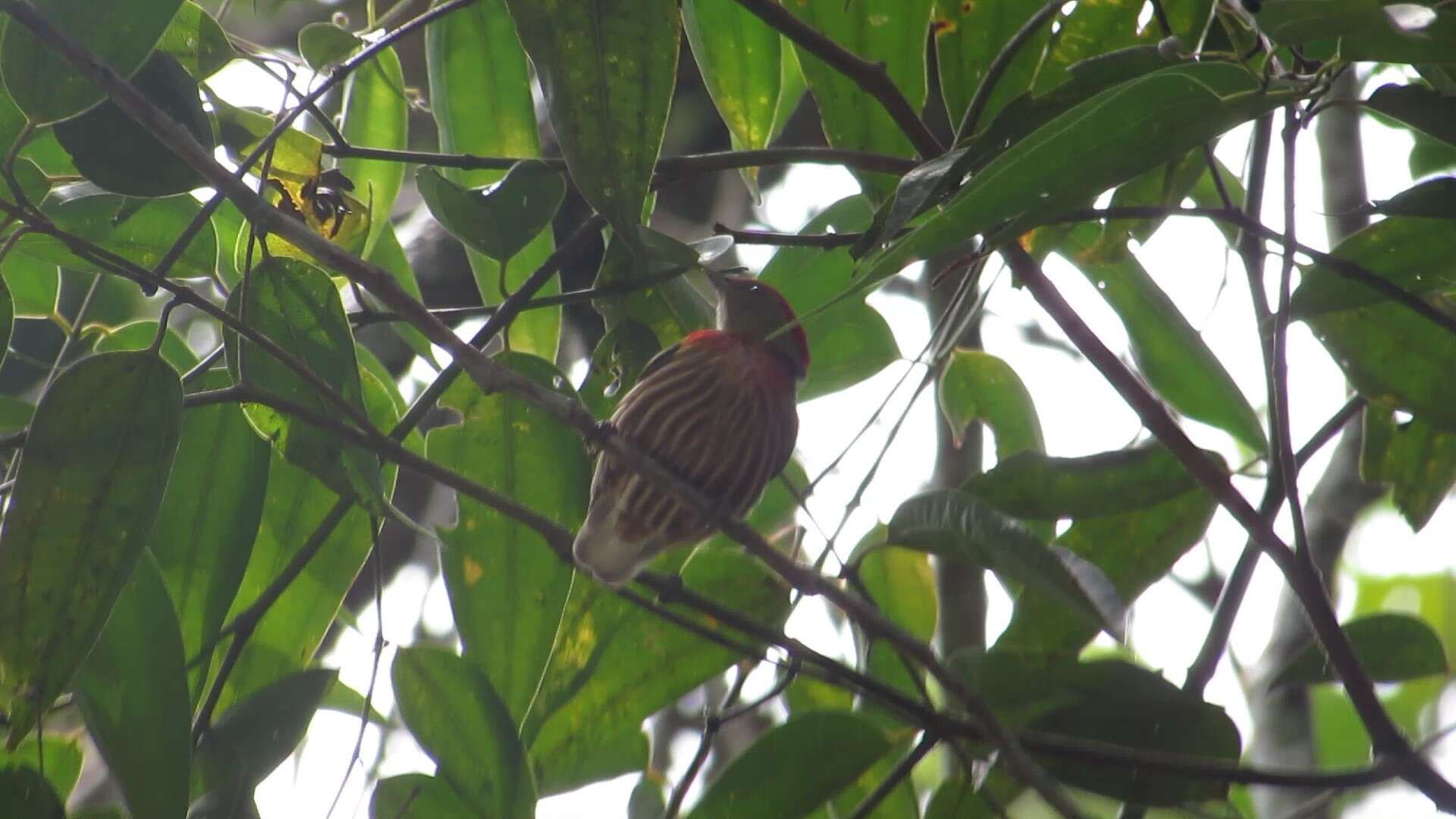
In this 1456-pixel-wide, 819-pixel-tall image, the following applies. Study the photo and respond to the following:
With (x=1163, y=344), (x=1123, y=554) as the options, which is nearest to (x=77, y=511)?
(x=1123, y=554)

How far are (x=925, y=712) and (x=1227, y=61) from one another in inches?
29.8

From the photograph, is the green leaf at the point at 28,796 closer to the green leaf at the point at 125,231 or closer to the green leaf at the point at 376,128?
the green leaf at the point at 125,231

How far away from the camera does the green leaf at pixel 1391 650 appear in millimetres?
1673

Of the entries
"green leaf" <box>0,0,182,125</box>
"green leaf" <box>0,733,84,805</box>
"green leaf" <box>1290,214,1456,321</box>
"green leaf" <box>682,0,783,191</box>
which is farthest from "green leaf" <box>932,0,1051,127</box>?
"green leaf" <box>0,733,84,805</box>

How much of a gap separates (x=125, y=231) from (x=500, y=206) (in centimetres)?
54

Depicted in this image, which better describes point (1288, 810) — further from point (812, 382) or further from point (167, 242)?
point (167, 242)

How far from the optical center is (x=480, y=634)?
5.54 ft

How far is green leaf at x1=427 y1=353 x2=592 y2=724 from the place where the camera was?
169cm

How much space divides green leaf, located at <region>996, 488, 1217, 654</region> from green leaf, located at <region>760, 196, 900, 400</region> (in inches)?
18.0

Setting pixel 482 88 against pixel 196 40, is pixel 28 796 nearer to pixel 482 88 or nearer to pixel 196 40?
pixel 196 40

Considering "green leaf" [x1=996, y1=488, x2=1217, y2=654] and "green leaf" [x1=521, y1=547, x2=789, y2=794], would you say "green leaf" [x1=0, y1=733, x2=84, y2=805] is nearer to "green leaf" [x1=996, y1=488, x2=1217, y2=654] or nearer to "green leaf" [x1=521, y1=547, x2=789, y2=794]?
"green leaf" [x1=521, y1=547, x2=789, y2=794]

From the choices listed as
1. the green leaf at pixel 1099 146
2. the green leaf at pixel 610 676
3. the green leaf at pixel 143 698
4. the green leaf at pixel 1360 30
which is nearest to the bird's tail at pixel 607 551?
the green leaf at pixel 610 676

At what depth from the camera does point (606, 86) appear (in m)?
1.33

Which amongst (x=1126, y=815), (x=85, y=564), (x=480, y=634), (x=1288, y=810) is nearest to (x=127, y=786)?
(x=85, y=564)
